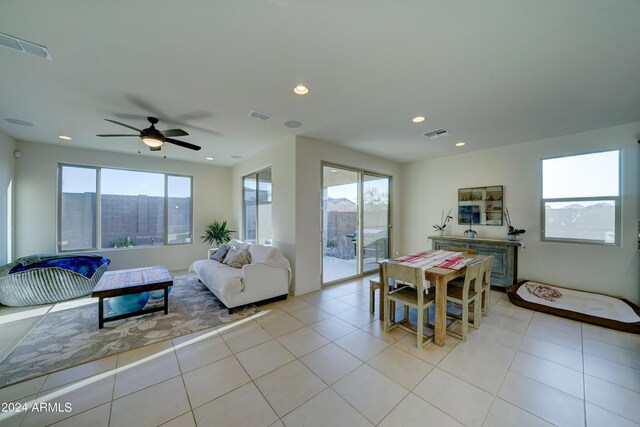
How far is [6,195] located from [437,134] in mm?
7517

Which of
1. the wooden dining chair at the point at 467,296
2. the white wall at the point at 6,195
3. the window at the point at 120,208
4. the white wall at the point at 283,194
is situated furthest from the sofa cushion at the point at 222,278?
the white wall at the point at 6,195

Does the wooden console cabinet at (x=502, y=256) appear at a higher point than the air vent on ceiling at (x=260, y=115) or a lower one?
lower

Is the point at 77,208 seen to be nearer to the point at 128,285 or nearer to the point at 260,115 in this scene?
the point at 128,285

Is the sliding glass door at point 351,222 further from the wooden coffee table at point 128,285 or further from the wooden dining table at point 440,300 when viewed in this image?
the wooden coffee table at point 128,285

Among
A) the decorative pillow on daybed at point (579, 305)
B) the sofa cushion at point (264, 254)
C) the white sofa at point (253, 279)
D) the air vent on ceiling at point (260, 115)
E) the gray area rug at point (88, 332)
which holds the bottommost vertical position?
the gray area rug at point (88, 332)

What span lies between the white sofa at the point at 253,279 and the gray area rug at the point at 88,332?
0.22 meters

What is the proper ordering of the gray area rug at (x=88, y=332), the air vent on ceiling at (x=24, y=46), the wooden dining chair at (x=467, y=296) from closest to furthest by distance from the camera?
the air vent on ceiling at (x=24, y=46), the gray area rug at (x=88, y=332), the wooden dining chair at (x=467, y=296)

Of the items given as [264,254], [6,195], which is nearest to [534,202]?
[264,254]

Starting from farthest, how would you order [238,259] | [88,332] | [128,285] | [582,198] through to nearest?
[238,259]
[582,198]
[128,285]
[88,332]

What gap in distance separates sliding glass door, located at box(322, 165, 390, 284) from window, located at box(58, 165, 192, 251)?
3991 millimetres

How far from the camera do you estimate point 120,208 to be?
5.25 metres

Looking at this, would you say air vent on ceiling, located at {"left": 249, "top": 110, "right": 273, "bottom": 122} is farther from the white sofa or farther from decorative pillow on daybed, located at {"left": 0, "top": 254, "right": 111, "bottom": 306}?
decorative pillow on daybed, located at {"left": 0, "top": 254, "right": 111, "bottom": 306}

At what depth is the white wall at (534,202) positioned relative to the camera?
134 inches

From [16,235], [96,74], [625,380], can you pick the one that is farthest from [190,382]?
[16,235]
